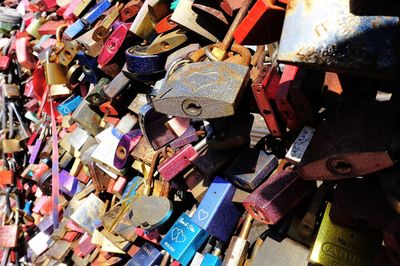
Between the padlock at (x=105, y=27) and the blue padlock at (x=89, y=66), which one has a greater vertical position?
the padlock at (x=105, y=27)

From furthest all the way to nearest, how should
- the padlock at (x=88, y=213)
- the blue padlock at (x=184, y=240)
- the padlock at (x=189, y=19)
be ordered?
the padlock at (x=88, y=213) → the padlock at (x=189, y=19) → the blue padlock at (x=184, y=240)

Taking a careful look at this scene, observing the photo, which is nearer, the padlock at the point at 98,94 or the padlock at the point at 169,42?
the padlock at the point at 169,42

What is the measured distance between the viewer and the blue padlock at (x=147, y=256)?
75.0 inches

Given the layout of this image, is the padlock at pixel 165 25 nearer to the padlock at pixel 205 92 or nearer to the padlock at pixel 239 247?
the padlock at pixel 205 92

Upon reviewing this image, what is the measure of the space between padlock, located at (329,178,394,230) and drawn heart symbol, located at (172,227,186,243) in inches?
27.9

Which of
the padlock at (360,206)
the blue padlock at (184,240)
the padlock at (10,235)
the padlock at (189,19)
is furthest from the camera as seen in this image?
the padlock at (10,235)

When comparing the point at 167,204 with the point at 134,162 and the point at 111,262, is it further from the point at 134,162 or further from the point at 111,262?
the point at 111,262

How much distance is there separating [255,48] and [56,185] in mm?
1661

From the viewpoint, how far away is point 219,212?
158cm

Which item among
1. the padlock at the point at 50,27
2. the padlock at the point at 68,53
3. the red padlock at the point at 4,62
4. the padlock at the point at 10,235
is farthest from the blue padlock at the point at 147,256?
the red padlock at the point at 4,62

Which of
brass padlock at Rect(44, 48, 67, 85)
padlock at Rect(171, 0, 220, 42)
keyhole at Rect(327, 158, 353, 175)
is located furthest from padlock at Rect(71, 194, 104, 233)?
keyhole at Rect(327, 158, 353, 175)

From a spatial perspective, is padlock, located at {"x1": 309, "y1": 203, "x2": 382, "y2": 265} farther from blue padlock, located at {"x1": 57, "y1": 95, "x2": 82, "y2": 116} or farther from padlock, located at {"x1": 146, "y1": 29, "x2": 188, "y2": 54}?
blue padlock, located at {"x1": 57, "y1": 95, "x2": 82, "y2": 116}

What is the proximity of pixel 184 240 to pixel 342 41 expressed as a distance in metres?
1.09

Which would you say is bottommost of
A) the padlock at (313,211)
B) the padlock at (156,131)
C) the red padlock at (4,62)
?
the red padlock at (4,62)
